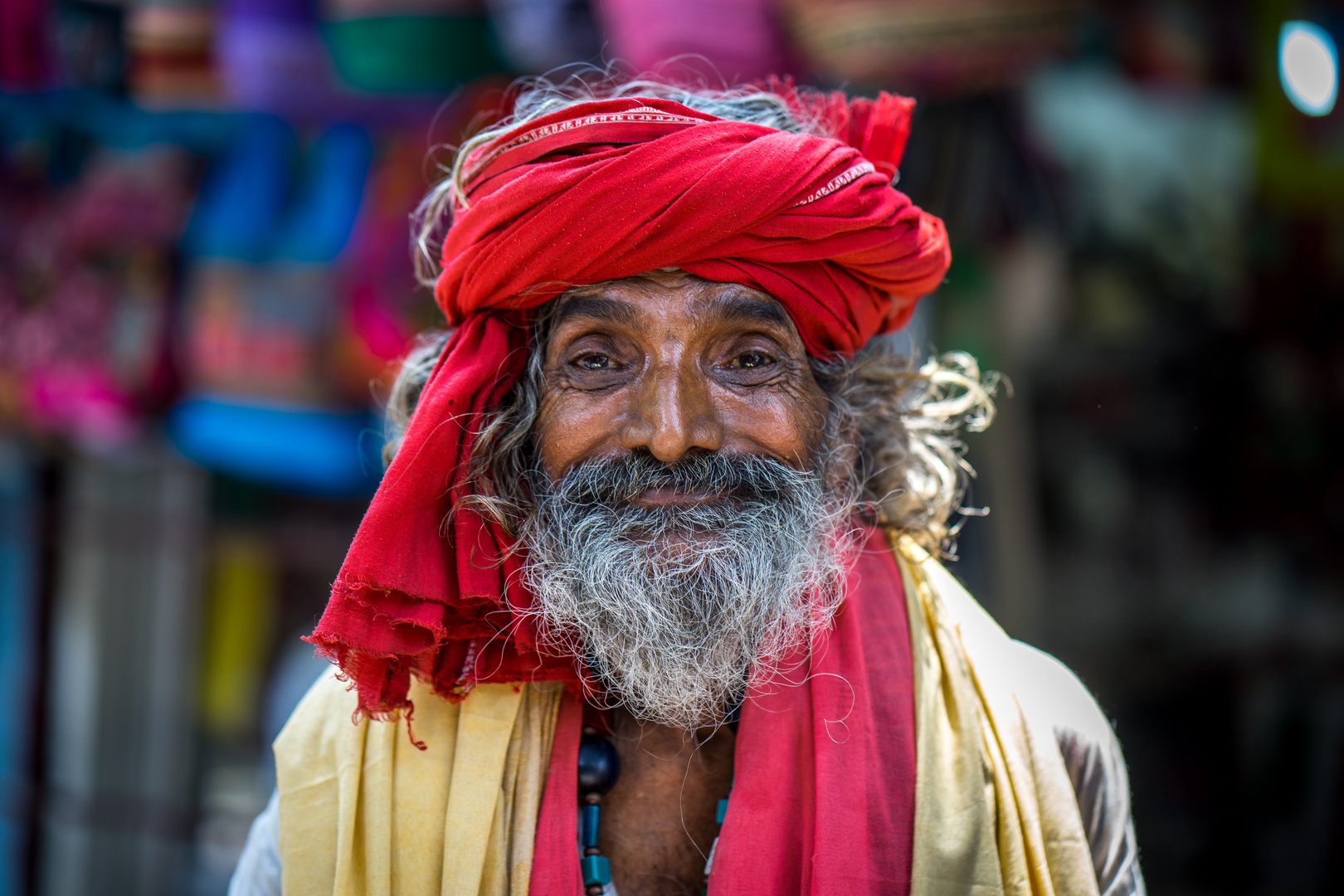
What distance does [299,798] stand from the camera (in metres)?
1.66

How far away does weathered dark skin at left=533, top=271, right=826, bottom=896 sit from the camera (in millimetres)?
1678

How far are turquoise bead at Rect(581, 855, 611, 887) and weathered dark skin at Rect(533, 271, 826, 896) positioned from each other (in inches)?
2.5

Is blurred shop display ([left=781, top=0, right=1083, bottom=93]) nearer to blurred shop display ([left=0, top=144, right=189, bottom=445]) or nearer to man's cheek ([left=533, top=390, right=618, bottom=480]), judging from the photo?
man's cheek ([left=533, top=390, right=618, bottom=480])

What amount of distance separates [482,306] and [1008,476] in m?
2.58

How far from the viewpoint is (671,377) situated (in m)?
1.67

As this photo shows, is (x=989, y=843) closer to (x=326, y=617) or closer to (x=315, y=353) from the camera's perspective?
(x=326, y=617)

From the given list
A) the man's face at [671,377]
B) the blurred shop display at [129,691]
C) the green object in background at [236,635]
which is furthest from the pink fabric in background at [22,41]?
the man's face at [671,377]

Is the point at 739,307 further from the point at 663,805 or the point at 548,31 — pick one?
the point at 548,31

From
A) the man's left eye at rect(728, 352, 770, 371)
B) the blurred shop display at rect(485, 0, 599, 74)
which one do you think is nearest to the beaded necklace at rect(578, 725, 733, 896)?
the man's left eye at rect(728, 352, 770, 371)

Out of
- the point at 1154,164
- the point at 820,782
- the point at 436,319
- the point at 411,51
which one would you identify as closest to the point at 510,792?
the point at 820,782

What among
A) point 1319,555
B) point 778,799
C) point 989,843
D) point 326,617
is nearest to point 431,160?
point 326,617

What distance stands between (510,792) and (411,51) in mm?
2056

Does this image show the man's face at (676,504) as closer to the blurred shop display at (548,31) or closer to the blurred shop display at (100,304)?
the blurred shop display at (548,31)

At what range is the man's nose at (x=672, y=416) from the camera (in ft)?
5.37
